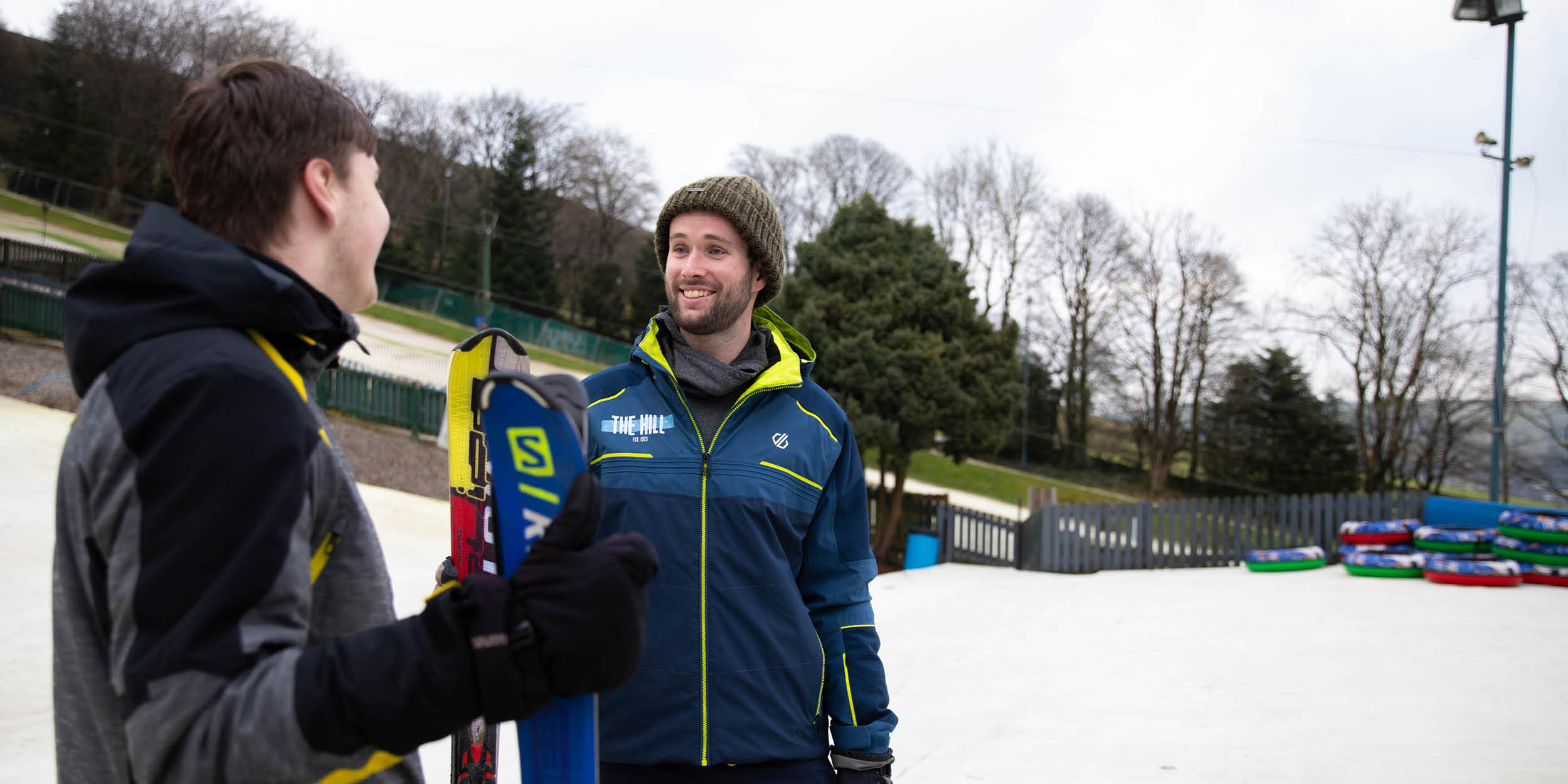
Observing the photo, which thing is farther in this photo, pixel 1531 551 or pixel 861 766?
pixel 1531 551

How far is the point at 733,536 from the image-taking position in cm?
213

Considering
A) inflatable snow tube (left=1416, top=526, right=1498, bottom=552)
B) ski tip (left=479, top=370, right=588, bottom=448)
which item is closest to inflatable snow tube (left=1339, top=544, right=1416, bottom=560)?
inflatable snow tube (left=1416, top=526, right=1498, bottom=552)

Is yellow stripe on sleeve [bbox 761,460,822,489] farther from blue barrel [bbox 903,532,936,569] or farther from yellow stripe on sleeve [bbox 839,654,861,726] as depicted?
blue barrel [bbox 903,532,936,569]

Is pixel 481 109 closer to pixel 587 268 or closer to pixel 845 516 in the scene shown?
pixel 587 268

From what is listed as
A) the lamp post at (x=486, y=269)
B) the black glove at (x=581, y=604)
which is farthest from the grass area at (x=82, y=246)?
the black glove at (x=581, y=604)

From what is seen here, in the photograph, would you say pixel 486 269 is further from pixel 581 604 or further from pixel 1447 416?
pixel 581 604

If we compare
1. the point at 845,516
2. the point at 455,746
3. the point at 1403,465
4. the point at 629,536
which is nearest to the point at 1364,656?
the point at 845,516

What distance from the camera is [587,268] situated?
4394 cm

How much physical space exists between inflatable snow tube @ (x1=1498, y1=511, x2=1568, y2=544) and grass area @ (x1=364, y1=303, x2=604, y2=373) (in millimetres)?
28802

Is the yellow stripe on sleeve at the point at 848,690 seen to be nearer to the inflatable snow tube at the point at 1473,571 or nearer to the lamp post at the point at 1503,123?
the inflatable snow tube at the point at 1473,571

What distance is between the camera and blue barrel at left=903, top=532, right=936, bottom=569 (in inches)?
628

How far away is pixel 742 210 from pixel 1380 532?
40.9 ft

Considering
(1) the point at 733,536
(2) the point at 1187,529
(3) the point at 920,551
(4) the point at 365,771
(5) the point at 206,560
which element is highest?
(5) the point at 206,560

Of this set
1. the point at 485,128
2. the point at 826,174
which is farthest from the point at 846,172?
the point at 485,128
